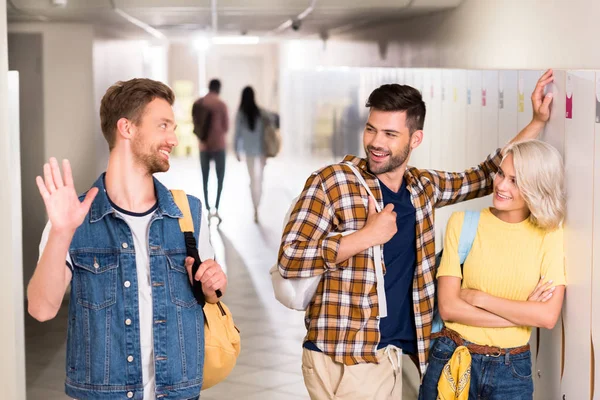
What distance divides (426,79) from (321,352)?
355 cm

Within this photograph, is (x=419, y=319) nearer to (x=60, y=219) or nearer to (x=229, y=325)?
(x=229, y=325)

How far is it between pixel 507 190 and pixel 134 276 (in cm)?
127

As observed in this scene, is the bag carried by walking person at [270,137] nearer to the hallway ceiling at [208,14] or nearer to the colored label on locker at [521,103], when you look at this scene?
the hallway ceiling at [208,14]

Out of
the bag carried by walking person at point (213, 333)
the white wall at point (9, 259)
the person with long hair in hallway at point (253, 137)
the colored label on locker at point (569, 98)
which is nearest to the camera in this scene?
the bag carried by walking person at point (213, 333)

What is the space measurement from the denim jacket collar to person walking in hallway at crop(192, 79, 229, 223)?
29.3 ft

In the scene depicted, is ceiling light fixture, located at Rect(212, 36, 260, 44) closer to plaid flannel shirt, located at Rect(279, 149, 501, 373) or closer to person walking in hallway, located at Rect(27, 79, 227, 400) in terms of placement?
plaid flannel shirt, located at Rect(279, 149, 501, 373)

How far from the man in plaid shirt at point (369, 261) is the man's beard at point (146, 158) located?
57 centimetres

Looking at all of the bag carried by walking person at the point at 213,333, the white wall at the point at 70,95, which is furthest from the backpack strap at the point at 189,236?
the white wall at the point at 70,95

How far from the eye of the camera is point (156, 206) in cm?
294

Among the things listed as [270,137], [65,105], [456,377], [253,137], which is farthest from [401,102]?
Result: [270,137]

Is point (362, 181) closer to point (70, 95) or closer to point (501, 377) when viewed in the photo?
point (501, 377)

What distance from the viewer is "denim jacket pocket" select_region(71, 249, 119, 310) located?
9.36 feet

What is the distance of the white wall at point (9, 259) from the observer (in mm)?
4668

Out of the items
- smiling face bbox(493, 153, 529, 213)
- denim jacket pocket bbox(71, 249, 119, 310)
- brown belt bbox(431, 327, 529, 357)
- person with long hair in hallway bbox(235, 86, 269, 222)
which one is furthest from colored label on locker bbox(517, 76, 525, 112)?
person with long hair in hallway bbox(235, 86, 269, 222)
